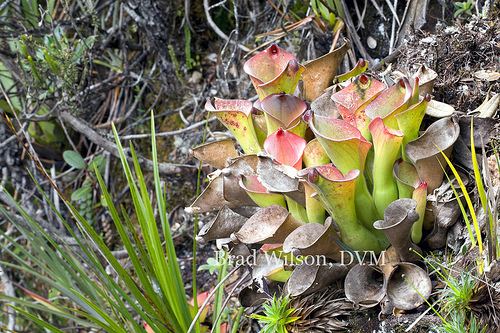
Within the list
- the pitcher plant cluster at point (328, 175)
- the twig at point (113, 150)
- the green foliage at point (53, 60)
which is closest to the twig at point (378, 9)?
the pitcher plant cluster at point (328, 175)

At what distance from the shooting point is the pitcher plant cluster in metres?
0.93

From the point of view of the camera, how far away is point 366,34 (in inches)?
62.9

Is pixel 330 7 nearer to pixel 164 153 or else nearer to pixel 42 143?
pixel 164 153

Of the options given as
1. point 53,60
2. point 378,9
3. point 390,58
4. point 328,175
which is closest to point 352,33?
point 378,9

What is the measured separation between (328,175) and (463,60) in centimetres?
44

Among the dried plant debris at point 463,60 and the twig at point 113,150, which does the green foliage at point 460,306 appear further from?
the twig at point 113,150

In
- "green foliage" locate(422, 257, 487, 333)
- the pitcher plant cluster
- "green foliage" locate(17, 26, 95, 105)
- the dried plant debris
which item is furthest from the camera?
"green foliage" locate(17, 26, 95, 105)

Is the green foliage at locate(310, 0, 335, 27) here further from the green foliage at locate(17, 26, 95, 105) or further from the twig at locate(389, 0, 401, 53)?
the green foliage at locate(17, 26, 95, 105)

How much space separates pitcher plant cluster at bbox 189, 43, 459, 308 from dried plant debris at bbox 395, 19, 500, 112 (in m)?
0.10

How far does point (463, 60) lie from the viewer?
115cm

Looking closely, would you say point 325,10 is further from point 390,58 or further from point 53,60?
point 53,60

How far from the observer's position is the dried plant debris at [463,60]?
42.6 inches

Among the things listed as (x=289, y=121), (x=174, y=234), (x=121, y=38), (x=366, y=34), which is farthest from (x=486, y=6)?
(x=121, y=38)

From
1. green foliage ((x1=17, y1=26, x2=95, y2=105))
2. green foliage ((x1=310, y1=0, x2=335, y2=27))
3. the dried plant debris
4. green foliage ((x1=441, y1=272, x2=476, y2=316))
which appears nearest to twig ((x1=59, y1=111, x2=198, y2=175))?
green foliage ((x1=17, y1=26, x2=95, y2=105))
